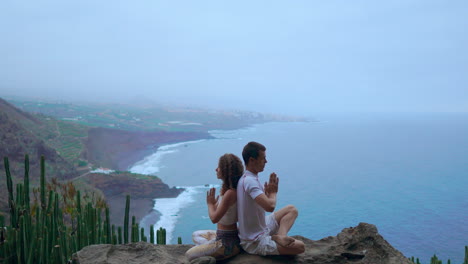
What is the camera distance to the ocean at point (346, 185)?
2048cm

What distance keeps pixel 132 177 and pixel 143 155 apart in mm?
10031

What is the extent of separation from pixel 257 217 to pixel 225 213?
12.5 inches

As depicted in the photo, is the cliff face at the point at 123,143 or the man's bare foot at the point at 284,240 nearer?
the man's bare foot at the point at 284,240

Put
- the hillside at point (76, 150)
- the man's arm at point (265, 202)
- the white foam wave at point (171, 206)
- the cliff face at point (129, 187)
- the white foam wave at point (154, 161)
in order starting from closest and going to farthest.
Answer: the man's arm at point (265, 202) → the hillside at point (76, 150) → the white foam wave at point (171, 206) → the cliff face at point (129, 187) → the white foam wave at point (154, 161)

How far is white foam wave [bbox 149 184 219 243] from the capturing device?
63.6 ft

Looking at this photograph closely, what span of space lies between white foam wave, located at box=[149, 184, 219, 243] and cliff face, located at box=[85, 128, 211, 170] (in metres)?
5.71

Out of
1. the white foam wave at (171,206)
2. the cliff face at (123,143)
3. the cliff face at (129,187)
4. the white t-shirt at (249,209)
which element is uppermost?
the white t-shirt at (249,209)

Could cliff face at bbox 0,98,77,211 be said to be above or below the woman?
below

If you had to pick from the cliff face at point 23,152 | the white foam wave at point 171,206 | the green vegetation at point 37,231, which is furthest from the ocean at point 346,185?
the green vegetation at point 37,231

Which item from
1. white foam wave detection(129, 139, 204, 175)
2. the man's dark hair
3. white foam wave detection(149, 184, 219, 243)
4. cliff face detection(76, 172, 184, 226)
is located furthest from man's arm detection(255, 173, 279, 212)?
white foam wave detection(129, 139, 204, 175)

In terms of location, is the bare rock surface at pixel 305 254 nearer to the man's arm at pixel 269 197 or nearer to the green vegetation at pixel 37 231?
the man's arm at pixel 269 197

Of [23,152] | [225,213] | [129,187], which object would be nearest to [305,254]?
[225,213]

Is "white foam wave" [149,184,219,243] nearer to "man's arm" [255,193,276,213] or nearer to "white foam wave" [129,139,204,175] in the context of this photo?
"white foam wave" [129,139,204,175]

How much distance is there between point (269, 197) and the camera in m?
3.52
